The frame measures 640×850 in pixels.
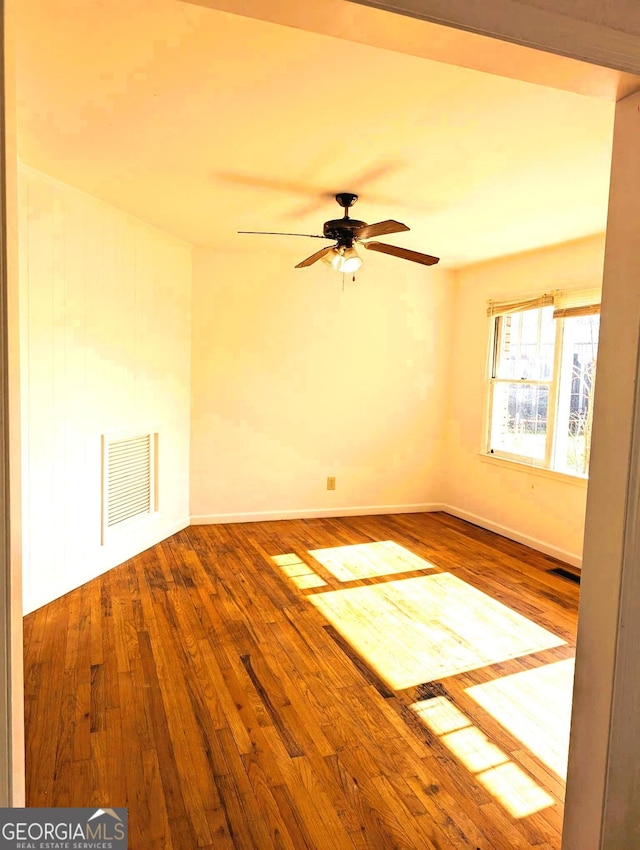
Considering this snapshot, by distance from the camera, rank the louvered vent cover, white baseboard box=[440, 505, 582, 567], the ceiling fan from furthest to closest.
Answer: white baseboard box=[440, 505, 582, 567], the louvered vent cover, the ceiling fan

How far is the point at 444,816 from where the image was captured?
1.88 m

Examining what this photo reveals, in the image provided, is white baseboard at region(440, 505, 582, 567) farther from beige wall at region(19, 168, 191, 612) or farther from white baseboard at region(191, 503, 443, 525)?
beige wall at region(19, 168, 191, 612)

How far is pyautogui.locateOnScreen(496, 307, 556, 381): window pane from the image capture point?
15.6 ft

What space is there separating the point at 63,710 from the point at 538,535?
3902 mm

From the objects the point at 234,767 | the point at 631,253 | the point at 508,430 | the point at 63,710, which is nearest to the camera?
the point at 631,253

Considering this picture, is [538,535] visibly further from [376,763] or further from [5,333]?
[5,333]

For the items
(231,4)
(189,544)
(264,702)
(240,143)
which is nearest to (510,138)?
(240,143)

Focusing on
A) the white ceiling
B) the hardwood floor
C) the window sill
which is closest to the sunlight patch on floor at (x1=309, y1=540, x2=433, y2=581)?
the hardwood floor

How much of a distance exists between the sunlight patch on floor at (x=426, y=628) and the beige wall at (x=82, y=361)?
5.53 feet

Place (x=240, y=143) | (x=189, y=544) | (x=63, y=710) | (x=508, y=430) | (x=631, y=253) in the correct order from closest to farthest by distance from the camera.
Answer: (x=631, y=253) → (x=63, y=710) → (x=240, y=143) → (x=189, y=544) → (x=508, y=430)

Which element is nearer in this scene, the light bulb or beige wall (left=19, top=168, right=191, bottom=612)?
beige wall (left=19, top=168, right=191, bottom=612)

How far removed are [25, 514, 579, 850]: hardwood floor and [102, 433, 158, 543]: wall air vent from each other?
388 millimetres

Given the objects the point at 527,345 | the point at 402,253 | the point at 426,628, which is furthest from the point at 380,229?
the point at 527,345

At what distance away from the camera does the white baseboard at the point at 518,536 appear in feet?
14.8
